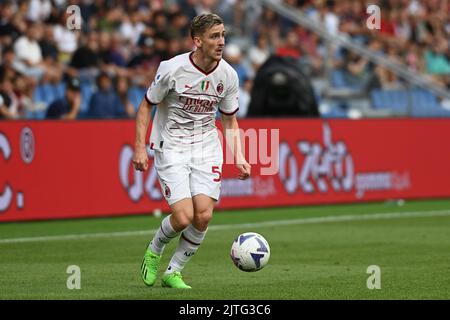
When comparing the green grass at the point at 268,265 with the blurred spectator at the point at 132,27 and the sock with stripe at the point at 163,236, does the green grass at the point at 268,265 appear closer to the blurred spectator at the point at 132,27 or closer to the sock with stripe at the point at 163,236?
the sock with stripe at the point at 163,236

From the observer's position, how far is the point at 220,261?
13.5 meters

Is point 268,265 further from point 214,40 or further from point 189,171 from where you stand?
point 214,40

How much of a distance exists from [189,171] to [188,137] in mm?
331

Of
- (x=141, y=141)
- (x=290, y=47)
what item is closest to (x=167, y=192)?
(x=141, y=141)

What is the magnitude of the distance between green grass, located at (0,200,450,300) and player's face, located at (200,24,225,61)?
7.07ft

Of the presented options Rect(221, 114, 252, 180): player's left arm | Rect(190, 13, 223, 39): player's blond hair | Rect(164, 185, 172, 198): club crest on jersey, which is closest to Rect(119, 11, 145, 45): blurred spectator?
Rect(221, 114, 252, 180): player's left arm

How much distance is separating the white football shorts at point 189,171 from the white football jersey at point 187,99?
0.08 metres

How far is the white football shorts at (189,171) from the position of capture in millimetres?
10852

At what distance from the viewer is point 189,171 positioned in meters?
11.0
